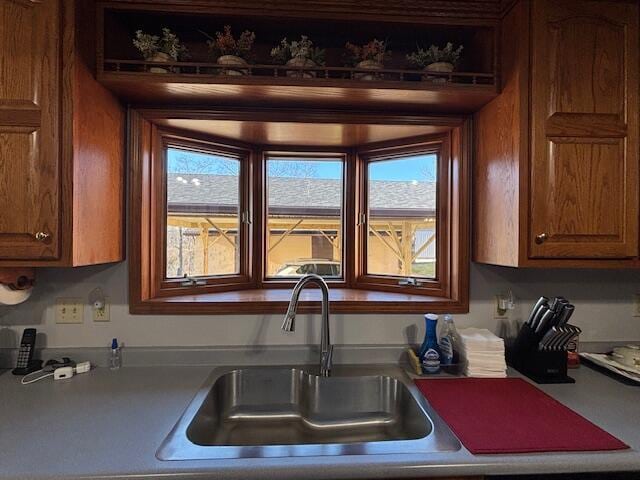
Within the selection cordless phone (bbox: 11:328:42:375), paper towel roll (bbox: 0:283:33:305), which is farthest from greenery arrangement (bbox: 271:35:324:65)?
cordless phone (bbox: 11:328:42:375)

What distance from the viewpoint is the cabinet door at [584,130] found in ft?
4.03

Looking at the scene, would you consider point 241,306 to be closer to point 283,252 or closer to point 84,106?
point 283,252

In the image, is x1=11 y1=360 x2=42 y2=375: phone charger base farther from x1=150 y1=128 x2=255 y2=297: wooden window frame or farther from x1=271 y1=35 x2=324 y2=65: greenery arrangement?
x1=271 y1=35 x2=324 y2=65: greenery arrangement

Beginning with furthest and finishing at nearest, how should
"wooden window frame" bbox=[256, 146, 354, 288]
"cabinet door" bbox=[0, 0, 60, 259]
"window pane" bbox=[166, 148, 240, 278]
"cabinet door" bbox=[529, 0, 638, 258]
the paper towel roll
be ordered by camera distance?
"wooden window frame" bbox=[256, 146, 354, 288], "window pane" bbox=[166, 148, 240, 278], the paper towel roll, "cabinet door" bbox=[529, 0, 638, 258], "cabinet door" bbox=[0, 0, 60, 259]

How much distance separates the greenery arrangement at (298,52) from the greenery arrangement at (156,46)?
0.36m

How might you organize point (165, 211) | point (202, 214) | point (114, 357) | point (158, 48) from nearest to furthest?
point (158, 48) → point (114, 357) → point (165, 211) → point (202, 214)

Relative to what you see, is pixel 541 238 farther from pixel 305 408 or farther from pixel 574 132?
pixel 305 408

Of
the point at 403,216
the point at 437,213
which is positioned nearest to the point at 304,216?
the point at 403,216

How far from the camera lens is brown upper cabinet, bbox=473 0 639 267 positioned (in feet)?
4.03

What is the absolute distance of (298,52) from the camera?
134 centimetres

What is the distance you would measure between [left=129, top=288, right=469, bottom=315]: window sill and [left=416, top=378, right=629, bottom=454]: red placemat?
32 cm

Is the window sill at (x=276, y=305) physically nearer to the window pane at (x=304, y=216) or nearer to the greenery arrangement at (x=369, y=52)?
the window pane at (x=304, y=216)

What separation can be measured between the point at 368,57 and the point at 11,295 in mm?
1647

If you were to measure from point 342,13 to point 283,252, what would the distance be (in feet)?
3.61
